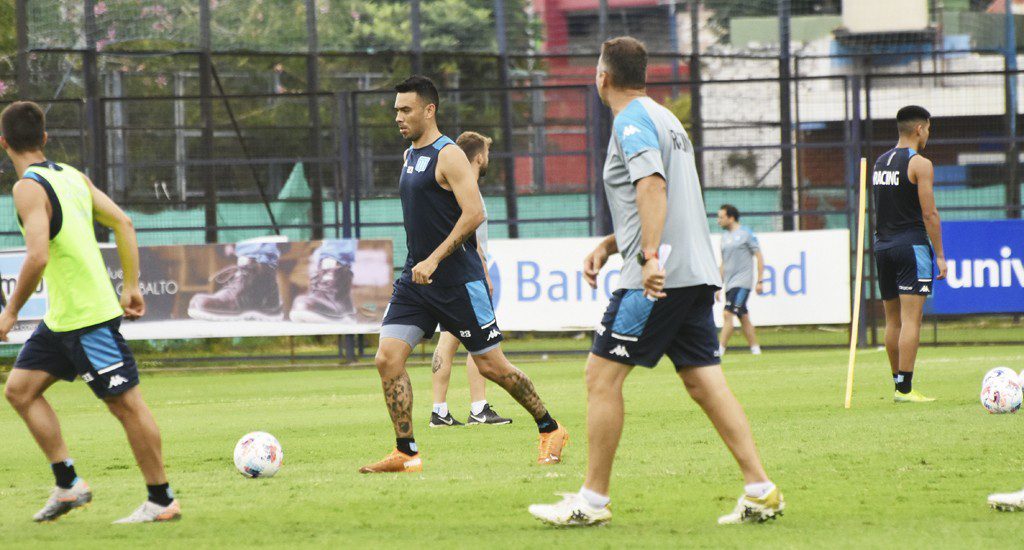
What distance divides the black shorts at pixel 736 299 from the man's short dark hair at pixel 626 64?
12325 millimetres

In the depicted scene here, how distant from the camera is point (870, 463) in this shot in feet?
25.6

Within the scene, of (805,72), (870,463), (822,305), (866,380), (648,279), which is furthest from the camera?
(805,72)

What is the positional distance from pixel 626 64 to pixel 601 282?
39.5 feet

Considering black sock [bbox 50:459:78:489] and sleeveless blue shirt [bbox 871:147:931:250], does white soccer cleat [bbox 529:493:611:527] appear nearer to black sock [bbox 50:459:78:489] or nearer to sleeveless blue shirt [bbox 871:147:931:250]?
black sock [bbox 50:459:78:489]

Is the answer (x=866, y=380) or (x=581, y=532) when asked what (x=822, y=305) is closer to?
(x=866, y=380)

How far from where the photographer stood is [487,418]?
10.7 meters

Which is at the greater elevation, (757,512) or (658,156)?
(658,156)

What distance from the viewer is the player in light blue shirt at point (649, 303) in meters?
5.93

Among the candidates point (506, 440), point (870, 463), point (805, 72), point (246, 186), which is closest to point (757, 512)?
point (870, 463)

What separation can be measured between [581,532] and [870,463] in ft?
8.31

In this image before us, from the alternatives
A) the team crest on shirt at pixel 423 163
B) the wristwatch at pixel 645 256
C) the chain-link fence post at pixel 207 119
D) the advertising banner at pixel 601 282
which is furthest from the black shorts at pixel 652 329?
the chain-link fence post at pixel 207 119

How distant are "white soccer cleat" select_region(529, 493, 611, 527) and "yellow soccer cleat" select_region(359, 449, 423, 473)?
81.2 inches

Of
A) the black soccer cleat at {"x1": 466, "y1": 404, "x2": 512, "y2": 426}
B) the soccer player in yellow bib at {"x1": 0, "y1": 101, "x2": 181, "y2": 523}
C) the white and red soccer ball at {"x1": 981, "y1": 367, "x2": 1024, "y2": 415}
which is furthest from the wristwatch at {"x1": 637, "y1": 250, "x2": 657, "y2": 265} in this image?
the white and red soccer ball at {"x1": 981, "y1": 367, "x2": 1024, "y2": 415}

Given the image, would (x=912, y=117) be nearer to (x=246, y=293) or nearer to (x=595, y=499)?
(x=595, y=499)
